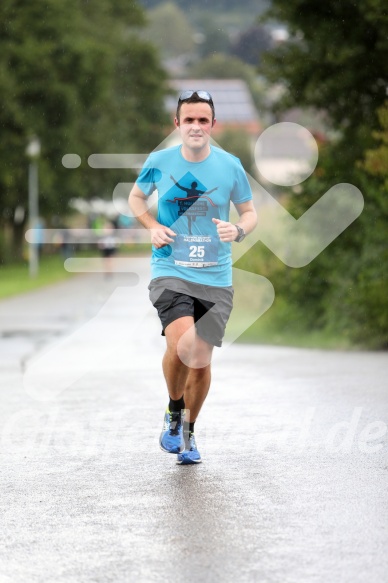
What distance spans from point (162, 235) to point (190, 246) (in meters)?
0.23

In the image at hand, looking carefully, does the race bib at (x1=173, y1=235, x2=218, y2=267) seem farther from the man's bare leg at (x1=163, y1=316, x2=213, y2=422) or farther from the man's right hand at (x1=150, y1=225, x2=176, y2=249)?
the man's bare leg at (x1=163, y1=316, x2=213, y2=422)

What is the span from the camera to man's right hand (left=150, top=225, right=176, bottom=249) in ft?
24.0

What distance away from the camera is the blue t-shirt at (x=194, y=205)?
292 inches

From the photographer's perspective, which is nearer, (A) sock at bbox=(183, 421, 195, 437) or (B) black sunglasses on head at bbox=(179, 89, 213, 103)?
(B) black sunglasses on head at bbox=(179, 89, 213, 103)

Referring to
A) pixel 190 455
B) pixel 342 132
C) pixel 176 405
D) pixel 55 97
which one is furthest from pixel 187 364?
pixel 55 97

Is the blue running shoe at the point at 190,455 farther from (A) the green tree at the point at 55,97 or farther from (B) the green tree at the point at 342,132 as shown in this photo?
(A) the green tree at the point at 55,97

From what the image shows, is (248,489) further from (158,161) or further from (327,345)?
(327,345)

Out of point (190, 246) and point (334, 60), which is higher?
point (190, 246)

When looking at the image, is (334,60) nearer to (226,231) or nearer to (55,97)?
(226,231)

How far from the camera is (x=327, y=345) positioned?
53.8ft

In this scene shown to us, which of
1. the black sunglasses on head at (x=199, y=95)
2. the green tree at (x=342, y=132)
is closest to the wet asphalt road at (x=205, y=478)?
the black sunglasses on head at (x=199, y=95)

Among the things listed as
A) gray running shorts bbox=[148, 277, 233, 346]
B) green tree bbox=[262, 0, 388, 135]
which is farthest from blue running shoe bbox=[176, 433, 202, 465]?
green tree bbox=[262, 0, 388, 135]

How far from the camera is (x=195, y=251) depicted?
7.47 meters

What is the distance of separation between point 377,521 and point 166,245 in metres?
2.23
